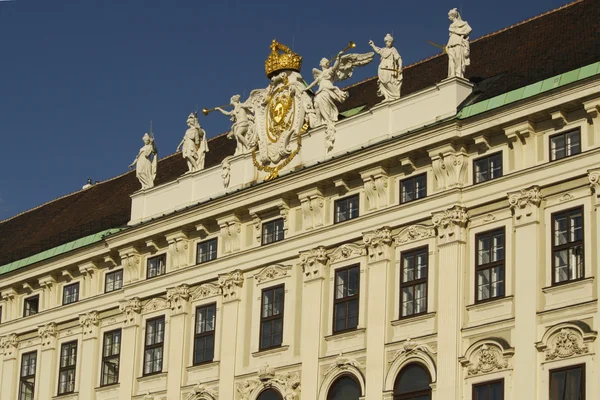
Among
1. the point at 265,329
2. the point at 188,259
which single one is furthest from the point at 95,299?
the point at 265,329

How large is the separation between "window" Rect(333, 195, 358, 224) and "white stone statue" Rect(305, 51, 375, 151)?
2568mm

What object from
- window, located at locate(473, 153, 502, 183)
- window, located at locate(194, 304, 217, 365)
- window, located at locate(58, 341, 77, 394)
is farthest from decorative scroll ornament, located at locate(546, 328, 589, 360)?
window, located at locate(58, 341, 77, 394)

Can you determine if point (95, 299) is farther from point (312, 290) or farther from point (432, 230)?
point (432, 230)

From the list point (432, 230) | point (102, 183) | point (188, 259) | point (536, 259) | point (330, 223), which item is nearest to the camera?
point (536, 259)

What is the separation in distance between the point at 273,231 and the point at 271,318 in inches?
108

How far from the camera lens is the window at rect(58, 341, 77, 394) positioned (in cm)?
5812

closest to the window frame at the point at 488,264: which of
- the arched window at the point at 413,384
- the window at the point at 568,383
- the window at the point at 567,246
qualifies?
the window at the point at 567,246

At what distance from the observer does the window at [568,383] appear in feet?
137

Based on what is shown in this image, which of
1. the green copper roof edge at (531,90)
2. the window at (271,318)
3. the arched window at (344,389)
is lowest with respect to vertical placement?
the arched window at (344,389)

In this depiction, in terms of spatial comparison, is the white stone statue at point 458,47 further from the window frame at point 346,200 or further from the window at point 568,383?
the window at point 568,383

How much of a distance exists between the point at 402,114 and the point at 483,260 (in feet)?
18.0

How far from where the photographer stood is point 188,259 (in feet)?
178

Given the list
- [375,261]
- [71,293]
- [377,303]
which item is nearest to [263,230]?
[375,261]

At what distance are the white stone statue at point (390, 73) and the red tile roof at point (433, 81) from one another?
7.41ft
